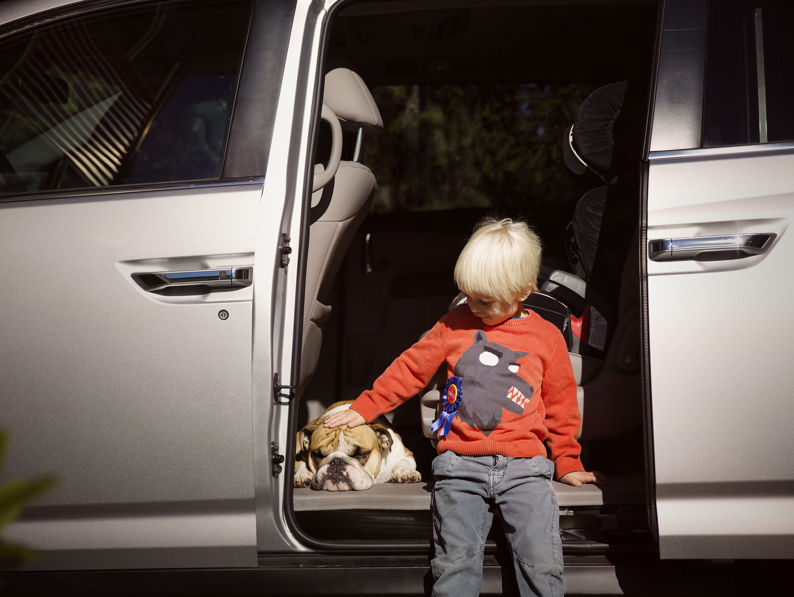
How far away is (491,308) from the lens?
7.04 feet

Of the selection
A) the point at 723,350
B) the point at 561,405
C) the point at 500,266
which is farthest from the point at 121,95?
the point at 723,350

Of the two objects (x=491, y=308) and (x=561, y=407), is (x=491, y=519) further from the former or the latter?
(x=491, y=308)

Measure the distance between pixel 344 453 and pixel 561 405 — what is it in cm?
82

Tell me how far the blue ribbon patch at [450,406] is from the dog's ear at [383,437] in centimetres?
63

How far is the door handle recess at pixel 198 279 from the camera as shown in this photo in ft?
6.52

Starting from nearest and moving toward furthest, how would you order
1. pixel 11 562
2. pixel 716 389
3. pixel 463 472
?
pixel 11 562
pixel 716 389
pixel 463 472

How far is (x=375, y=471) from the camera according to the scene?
105 inches

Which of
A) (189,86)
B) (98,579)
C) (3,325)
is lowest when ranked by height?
(98,579)

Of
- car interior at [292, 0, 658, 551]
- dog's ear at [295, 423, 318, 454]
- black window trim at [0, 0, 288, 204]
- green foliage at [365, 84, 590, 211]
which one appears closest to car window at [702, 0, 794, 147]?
car interior at [292, 0, 658, 551]

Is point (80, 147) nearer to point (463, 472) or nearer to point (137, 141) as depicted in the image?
point (137, 141)

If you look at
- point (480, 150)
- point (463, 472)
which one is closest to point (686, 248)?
point (463, 472)

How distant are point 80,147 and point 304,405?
1.36m

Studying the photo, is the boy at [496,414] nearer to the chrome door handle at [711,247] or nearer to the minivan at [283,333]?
the minivan at [283,333]

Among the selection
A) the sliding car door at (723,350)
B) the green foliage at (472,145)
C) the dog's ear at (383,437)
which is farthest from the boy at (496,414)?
the green foliage at (472,145)
